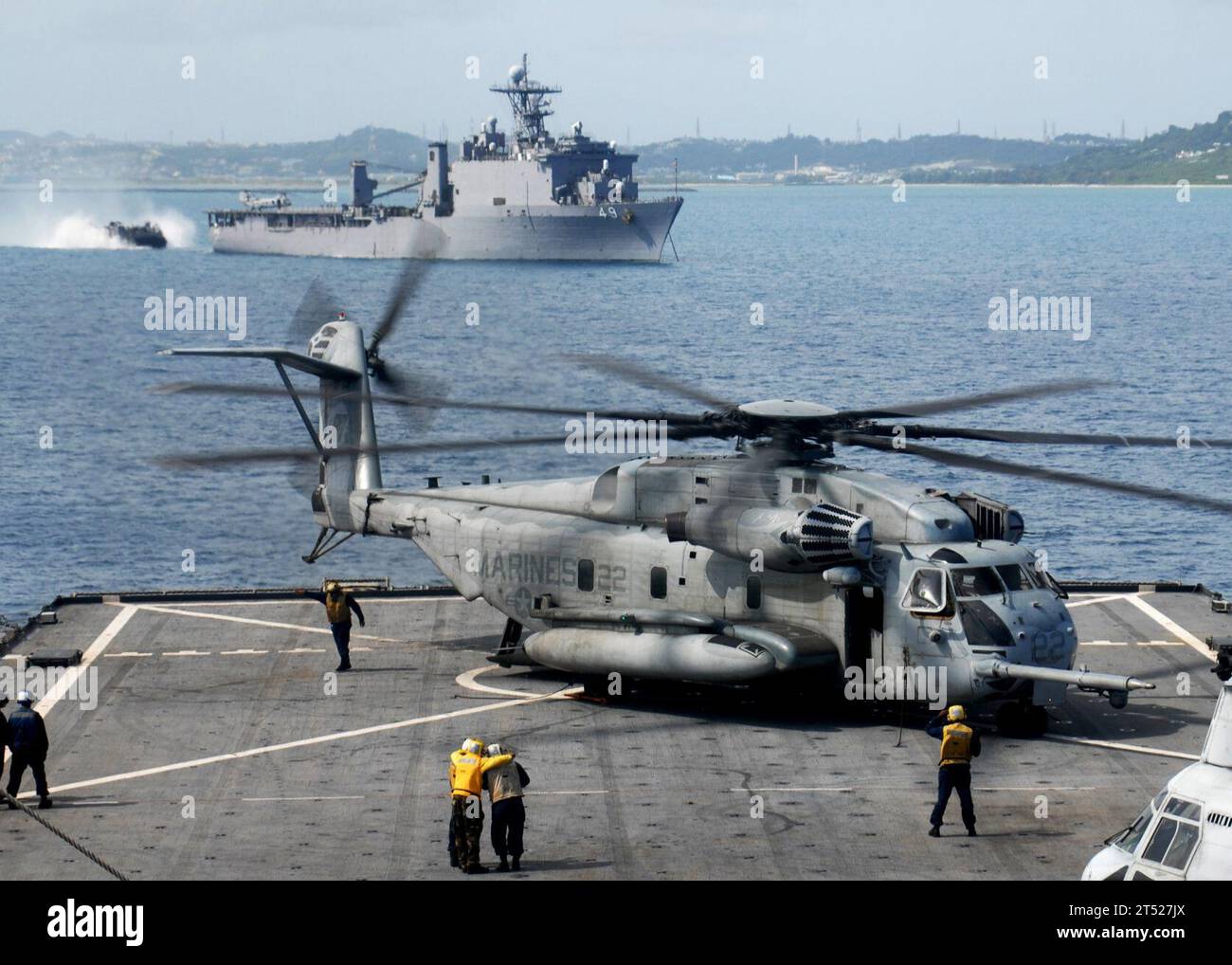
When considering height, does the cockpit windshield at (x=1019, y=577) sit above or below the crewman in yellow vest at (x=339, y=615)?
above

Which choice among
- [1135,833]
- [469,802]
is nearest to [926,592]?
[469,802]

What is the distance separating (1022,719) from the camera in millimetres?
26406

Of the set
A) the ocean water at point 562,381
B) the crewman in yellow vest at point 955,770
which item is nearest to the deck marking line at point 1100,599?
the ocean water at point 562,381

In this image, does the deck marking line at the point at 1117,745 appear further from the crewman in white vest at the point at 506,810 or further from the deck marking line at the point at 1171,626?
the crewman in white vest at the point at 506,810

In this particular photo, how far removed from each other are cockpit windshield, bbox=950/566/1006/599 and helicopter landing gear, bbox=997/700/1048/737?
1754 millimetres

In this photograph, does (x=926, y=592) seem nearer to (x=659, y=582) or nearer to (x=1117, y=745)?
(x=1117, y=745)

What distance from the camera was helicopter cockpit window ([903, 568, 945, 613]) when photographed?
26016mm

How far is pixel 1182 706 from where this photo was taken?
92.6ft

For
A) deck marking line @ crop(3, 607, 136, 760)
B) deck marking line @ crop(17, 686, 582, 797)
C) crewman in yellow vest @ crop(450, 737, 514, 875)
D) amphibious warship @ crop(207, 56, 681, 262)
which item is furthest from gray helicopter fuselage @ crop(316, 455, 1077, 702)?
amphibious warship @ crop(207, 56, 681, 262)

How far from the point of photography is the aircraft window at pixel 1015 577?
26438 mm

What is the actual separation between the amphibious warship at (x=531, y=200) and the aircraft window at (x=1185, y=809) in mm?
146039
